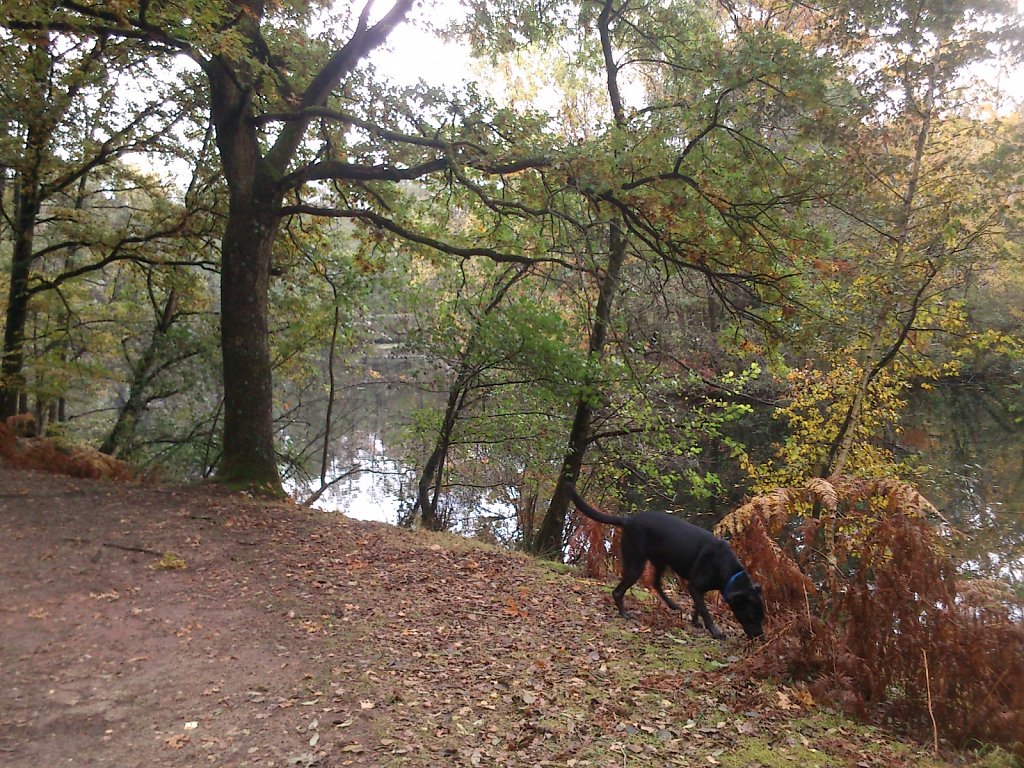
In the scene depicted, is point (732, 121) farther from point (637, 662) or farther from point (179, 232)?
point (179, 232)

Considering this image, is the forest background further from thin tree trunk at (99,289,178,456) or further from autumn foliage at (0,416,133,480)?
autumn foliage at (0,416,133,480)

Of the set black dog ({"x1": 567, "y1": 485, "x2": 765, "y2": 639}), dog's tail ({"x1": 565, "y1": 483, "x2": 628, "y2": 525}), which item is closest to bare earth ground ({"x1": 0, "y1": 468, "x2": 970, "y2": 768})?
black dog ({"x1": 567, "y1": 485, "x2": 765, "y2": 639})

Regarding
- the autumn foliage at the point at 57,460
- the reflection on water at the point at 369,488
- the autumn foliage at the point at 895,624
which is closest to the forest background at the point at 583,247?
the autumn foliage at the point at 895,624

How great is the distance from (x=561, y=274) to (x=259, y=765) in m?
9.11

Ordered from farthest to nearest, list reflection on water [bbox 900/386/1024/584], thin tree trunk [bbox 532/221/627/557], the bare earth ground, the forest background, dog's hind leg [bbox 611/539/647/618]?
reflection on water [bbox 900/386/1024/584] < thin tree trunk [bbox 532/221/627/557] < the forest background < dog's hind leg [bbox 611/539/647/618] < the bare earth ground

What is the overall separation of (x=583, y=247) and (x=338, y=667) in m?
5.64

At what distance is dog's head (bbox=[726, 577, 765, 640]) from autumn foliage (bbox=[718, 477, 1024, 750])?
0.39ft

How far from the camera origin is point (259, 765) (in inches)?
147

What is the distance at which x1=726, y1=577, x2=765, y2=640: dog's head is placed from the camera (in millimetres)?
5602

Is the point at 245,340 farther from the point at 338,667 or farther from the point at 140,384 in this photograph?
the point at 140,384

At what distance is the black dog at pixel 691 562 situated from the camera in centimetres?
565

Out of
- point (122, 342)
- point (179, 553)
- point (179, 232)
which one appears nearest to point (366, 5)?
point (179, 232)

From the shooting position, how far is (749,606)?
221 inches

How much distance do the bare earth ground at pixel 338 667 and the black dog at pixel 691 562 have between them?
0.88ft
